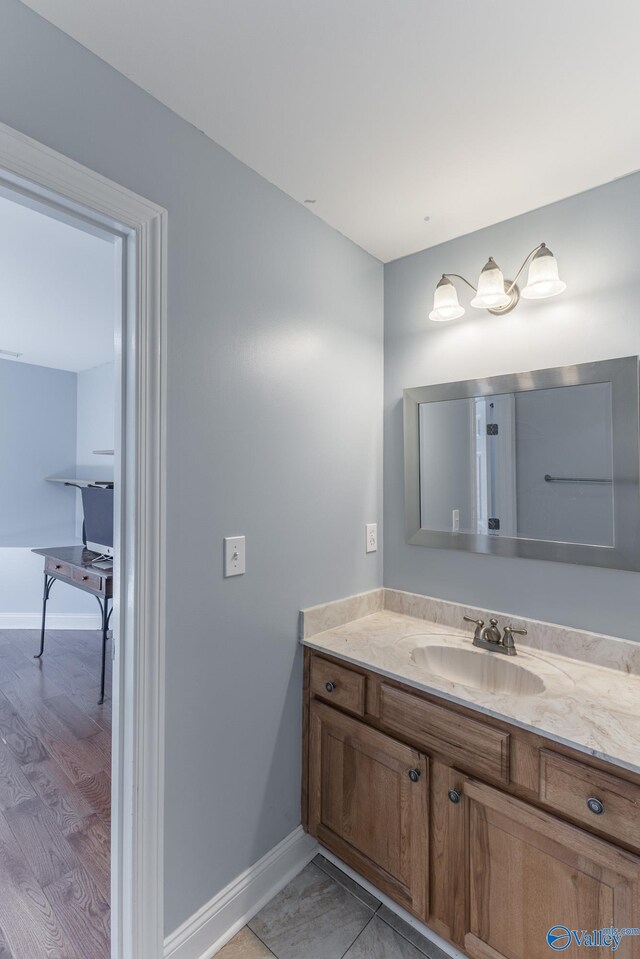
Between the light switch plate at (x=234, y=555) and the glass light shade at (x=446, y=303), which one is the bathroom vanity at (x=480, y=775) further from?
the glass light shade at (x=446, y=303)

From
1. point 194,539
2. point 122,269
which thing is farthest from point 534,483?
point 122,269

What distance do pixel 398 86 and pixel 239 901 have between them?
2358mm

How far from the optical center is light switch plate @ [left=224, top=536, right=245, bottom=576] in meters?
1.40

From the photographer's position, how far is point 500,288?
5.02ft

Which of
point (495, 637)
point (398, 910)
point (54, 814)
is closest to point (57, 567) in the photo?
point (54, 814)

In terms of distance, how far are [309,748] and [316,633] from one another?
1.32ft

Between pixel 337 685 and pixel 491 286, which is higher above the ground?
pixel 491 286

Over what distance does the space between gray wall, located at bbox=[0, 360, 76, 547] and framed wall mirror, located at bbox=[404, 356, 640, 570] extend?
3.97 m

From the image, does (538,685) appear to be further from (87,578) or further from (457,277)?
(87,578)

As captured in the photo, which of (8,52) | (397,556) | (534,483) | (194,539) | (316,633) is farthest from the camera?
(397,556)

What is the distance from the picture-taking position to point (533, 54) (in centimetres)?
106

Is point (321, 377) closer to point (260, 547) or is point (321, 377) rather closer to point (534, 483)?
point (260, 547)

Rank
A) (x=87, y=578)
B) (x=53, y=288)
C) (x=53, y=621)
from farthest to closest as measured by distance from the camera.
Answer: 1. (x=53, y=621)
2. (x=87, y=578)
3. (x=53, y=288)

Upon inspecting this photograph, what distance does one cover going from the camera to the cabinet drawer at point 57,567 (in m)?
3.38
